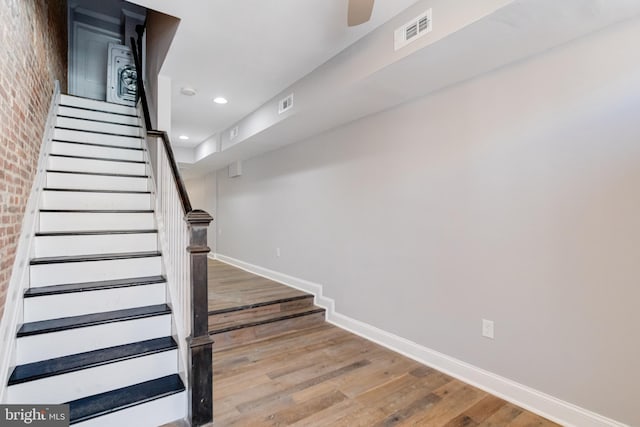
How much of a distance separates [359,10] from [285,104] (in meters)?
2.00

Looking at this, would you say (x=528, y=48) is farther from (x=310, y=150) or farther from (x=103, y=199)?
(x=103, y=199)

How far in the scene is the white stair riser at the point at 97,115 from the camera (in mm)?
3768

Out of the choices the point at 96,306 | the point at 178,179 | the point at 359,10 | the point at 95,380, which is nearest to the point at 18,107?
the point at 178,179

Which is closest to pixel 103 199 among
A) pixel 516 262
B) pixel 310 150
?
pixel 310 150

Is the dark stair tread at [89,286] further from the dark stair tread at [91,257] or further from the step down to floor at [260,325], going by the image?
the step down to floor at [260,325]

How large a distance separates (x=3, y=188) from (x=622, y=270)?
11.4 ft

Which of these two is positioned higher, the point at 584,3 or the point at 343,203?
the point at 584,3

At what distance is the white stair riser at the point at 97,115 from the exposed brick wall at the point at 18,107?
0.89m

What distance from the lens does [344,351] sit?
3002 mm

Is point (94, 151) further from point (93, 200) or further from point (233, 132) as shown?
point (233, 132)

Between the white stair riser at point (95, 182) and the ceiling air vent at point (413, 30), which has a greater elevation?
the ceiling air vent at point (413, 30)

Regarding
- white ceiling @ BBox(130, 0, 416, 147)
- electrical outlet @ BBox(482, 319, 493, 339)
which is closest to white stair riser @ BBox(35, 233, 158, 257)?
white ceiling @ BBox(130, 0, 416, 147)

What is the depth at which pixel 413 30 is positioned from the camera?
Result: 210 centimetres

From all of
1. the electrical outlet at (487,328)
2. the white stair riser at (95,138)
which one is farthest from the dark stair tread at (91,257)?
the electrical outlet at (487,328)
